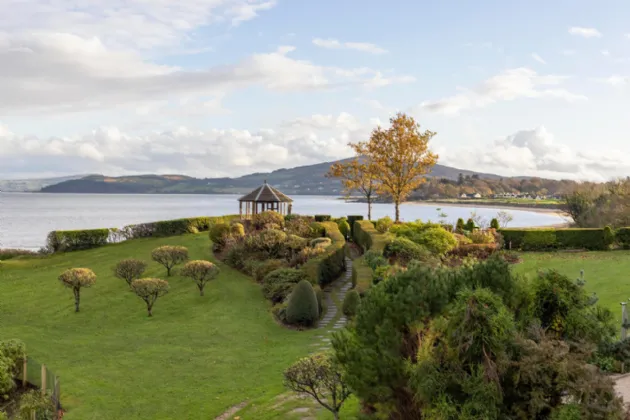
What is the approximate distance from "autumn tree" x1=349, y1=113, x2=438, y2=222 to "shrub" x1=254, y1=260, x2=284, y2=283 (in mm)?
16795

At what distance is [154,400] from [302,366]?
537cm

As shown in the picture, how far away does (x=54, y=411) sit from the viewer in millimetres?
11719

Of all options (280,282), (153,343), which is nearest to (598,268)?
(280,282)

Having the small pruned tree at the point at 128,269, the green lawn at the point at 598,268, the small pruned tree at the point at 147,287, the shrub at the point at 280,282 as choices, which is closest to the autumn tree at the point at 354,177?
the green lawn at the point at 598,268

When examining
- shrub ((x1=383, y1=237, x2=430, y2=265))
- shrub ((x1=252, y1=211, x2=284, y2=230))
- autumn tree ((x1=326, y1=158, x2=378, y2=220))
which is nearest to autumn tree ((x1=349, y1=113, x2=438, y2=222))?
autumn tree ((x1=326, y1=158, x2=378, y2=220))

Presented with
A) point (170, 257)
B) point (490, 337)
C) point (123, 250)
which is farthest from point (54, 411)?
point (123, 250)

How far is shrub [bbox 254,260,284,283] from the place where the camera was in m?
27.0

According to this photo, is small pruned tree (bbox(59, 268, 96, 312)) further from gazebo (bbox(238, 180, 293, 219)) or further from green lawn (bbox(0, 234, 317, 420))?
gazebo (bbox(238, 180, 293, 219))

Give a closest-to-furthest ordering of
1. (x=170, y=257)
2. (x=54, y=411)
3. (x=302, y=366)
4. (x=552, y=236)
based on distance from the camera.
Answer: (x=302, y=366)
(x=54, y=411)
(x=170, y=257)
(x=552, y=236)

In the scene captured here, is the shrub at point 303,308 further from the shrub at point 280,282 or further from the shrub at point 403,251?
the shrub at point 403,251

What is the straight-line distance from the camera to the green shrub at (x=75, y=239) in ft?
122

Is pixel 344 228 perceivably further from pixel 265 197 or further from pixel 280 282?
pixel 280 282

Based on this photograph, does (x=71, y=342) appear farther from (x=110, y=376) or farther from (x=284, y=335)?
(x=284, y=335)

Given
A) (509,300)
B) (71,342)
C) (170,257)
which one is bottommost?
(71,342)
